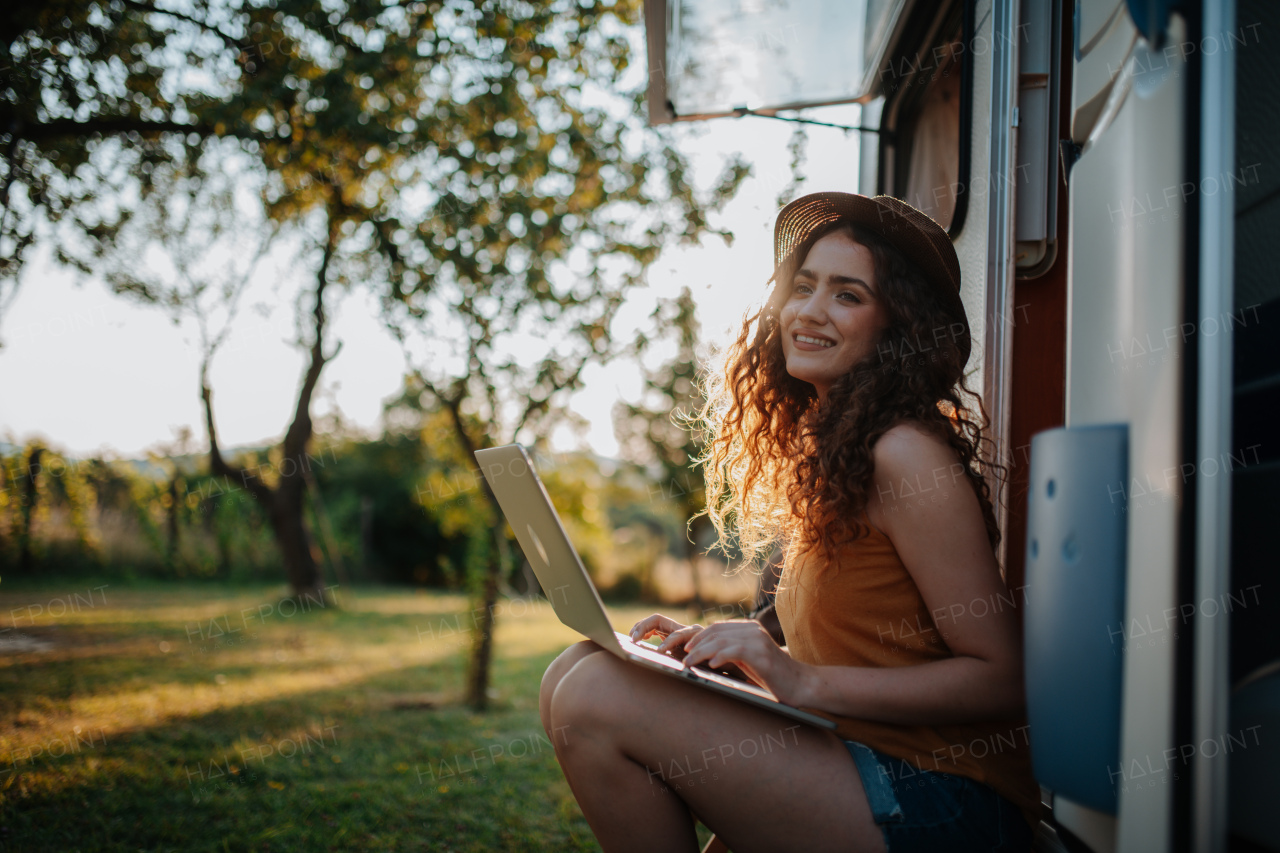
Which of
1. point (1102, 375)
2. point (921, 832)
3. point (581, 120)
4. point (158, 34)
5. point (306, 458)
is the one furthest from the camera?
point (306, 458)

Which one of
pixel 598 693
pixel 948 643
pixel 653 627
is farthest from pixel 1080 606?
pixel 653 627

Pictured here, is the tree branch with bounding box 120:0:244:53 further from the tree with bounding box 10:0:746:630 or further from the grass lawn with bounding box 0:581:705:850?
the grass lawn with bounding box 0:581:705:850

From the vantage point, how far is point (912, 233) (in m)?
1.55

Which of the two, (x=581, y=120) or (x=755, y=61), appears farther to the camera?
(x=581, y=120)

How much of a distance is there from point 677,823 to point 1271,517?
3.36 ft

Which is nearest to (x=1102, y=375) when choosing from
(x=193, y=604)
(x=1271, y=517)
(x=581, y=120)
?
(x=1271, y=517)

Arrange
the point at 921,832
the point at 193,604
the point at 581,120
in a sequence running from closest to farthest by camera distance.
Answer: the point at 921,832
the point at 581,120
the point at 193,604

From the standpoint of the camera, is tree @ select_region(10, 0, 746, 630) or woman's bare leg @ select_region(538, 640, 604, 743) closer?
woman's bare leg @ select_region(538, 640, 604, 743)

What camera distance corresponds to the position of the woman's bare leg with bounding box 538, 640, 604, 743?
1.54 metres

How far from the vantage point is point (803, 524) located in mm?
1398

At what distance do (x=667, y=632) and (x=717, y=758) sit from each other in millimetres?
545

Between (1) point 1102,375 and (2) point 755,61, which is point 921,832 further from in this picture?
(2) point 755,61

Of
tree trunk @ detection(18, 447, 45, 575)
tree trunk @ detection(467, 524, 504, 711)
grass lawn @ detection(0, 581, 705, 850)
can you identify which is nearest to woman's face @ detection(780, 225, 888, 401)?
grass lawn @ detection(0, 581, 705, 850)

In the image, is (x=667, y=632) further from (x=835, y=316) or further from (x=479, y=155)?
(x=479, y=155)
